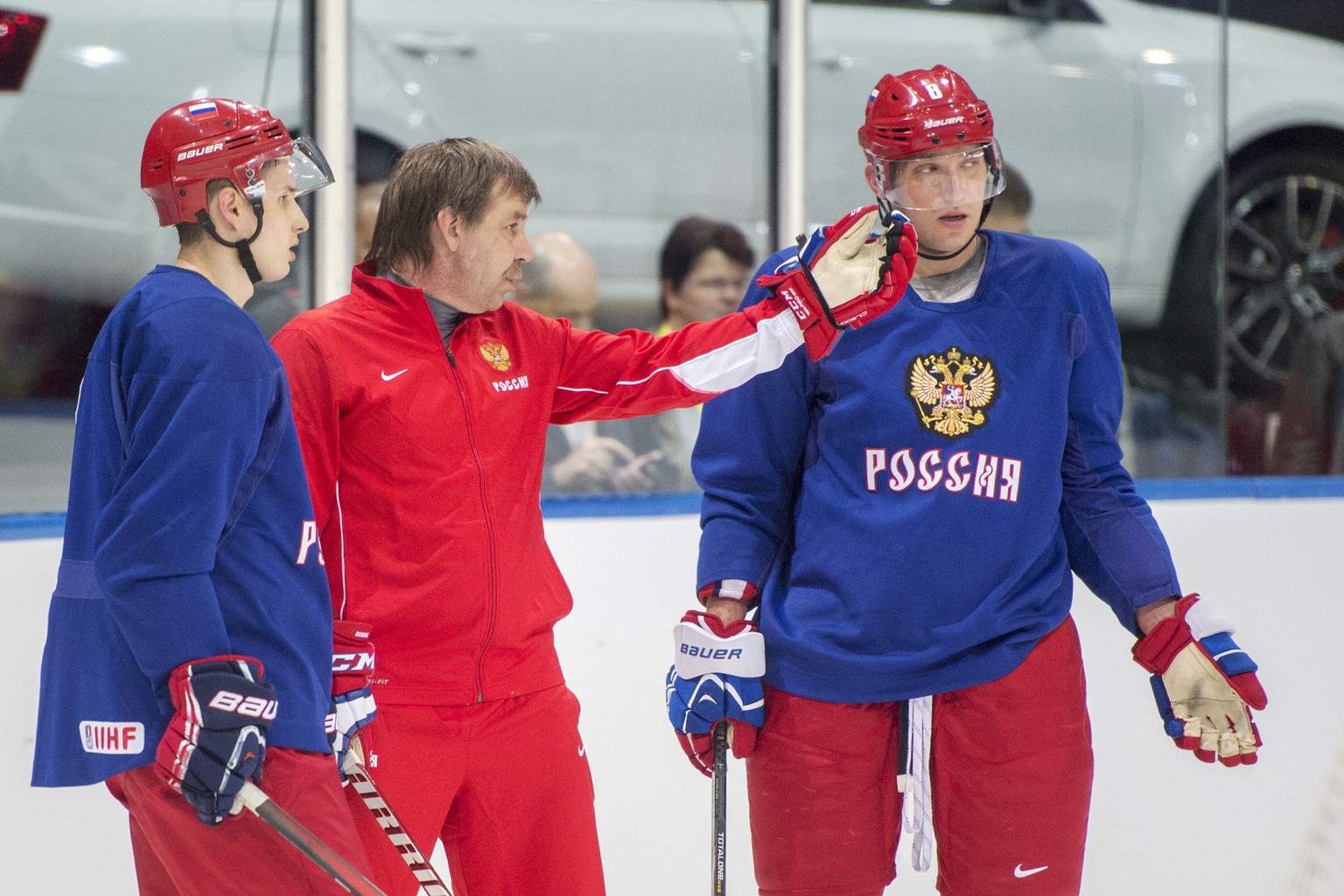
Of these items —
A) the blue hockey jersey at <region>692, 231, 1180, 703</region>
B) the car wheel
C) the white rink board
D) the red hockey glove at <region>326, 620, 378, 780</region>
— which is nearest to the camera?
the red hockey glove at <region>326, 620, 378, 780</region>

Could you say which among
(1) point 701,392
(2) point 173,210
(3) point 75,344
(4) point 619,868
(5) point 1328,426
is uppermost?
(2) point 173,210

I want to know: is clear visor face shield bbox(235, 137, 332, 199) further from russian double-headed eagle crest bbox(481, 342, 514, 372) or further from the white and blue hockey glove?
the white and blue hockey glove

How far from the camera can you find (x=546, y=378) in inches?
70.6

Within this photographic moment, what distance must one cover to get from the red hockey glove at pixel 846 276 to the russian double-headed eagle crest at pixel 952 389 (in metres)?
0.09

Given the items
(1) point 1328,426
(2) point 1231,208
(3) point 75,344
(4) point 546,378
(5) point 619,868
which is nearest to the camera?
(4) point 546,378

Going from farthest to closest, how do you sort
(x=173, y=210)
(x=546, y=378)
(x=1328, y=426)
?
(x=1328, y=426) < (x=546, y=378) < (x=173, y=210)

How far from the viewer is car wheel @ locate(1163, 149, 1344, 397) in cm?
399

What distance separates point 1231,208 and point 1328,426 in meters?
0.73

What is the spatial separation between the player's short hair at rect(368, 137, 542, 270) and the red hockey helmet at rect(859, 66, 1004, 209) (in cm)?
41

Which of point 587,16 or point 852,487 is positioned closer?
point 852,487

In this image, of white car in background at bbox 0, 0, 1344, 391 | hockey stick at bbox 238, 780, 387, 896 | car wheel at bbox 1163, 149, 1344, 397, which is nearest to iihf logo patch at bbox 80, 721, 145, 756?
hockey stick at bbox 238, 780, 387, 896

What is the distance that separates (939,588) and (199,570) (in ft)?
2.65

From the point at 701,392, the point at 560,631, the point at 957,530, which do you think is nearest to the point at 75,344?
the point at 560,631

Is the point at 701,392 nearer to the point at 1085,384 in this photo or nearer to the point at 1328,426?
the point at 1085,384
